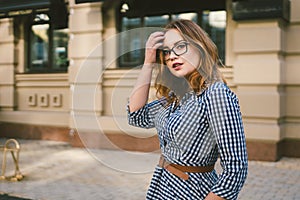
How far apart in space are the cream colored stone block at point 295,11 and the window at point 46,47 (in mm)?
5623

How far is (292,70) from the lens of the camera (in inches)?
308

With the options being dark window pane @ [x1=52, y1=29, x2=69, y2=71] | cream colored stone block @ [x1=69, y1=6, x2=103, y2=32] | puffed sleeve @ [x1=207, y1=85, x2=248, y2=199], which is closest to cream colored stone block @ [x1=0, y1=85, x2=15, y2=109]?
dark window pane @ [x1=52, y1=29, x2=69, y2=71]

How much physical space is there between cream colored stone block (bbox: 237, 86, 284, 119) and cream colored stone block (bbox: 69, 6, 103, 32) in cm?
356

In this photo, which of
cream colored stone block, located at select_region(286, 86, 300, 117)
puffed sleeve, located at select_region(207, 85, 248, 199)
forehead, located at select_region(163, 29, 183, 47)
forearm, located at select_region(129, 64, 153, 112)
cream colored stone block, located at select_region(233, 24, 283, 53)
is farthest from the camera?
cream colored stone block, located at select_region(286, 86, 300, 117)

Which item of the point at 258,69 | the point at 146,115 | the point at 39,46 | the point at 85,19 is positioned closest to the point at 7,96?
the point at 39,46

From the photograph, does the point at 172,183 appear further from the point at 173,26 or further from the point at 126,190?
the point at 126,190

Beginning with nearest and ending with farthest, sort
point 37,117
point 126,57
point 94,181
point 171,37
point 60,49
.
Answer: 1. point 171,37
2. point 94,181
3. point 126,57
4. point 37,117
5. point 60,49

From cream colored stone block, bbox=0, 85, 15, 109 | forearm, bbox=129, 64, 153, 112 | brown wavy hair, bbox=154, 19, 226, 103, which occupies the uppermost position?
brown wavy hair, bbox=154, 19, 226, 103

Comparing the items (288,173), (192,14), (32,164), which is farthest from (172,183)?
(192,14)

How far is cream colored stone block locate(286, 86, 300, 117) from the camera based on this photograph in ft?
25.9

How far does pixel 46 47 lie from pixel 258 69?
19.4 feet

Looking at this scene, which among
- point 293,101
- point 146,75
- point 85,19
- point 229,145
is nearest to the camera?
point 229,145

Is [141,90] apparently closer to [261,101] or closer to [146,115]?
[146,115]

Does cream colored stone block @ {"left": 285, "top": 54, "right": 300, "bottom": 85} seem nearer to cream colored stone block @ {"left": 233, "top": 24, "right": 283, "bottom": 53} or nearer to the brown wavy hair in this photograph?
cream colored stone block @ {"left": 233, "top": 24, "right": 283, "bottom": 53}
